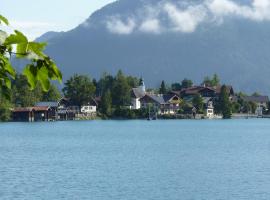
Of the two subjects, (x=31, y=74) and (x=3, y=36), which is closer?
(x=3, y=36)

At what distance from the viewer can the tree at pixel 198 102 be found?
166 metres

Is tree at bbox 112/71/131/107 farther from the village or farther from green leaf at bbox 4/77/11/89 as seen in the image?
green leaf at bbox 4/77/11/89

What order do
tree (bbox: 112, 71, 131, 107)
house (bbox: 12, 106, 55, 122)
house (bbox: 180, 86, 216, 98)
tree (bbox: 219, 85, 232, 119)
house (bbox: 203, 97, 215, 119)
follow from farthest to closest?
house (bbox: 180, 86, 216, 98)
house (bbox: 203, 97, 215, 119)
tree (bbox: 219, 85, 232, 119)
tree (bbox: 112, 71, 131, 107)
house (bbox: 12, 106, 55, 122)

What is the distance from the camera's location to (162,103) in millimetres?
170750

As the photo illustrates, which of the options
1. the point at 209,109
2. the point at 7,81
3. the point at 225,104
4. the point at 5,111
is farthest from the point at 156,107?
the point at 7,81

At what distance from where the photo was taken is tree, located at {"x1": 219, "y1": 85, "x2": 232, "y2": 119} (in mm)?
164625

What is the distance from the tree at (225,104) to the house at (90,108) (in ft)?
101

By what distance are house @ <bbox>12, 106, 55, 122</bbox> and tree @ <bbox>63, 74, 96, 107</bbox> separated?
6.62 m

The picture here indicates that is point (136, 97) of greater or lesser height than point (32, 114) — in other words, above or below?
above

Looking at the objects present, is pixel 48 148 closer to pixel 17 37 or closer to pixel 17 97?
pixel 17 37

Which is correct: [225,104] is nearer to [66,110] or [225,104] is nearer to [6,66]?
[66,110]

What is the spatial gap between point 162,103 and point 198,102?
31.6ft

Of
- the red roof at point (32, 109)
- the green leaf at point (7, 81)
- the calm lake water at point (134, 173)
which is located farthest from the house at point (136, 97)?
the green leaf at point (7, 81)

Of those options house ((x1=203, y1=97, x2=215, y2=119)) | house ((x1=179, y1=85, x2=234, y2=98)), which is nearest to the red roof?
house ((x1=203, y1=97, x2=215, y2=119))
